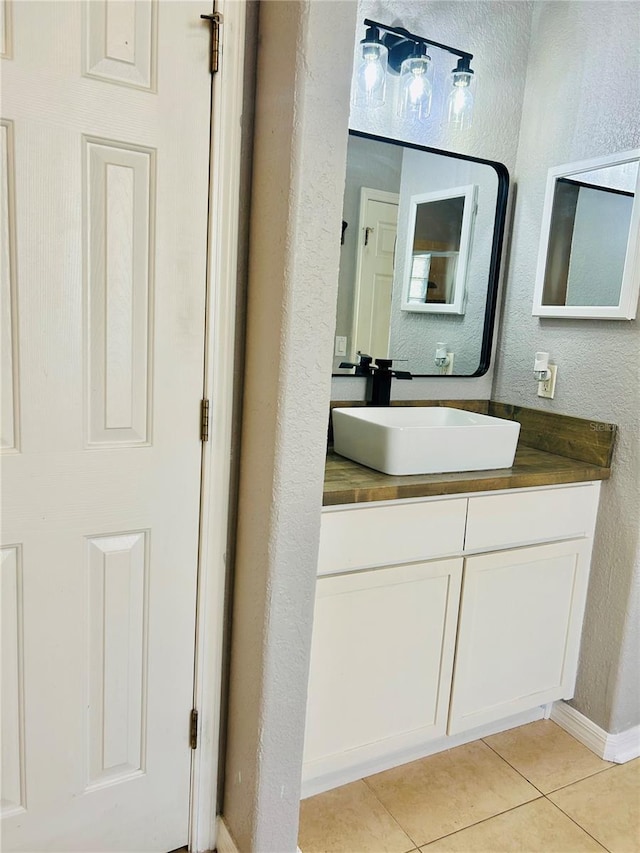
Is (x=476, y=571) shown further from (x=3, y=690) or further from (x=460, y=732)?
(x=3, y=690)

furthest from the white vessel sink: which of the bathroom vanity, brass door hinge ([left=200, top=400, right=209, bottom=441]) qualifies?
brass door hinge ([left=200, top=400, right=209, bottom=441])

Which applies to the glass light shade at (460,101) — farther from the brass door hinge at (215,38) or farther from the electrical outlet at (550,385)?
the brass door hinge at (215,38)

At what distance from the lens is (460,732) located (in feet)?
6.04

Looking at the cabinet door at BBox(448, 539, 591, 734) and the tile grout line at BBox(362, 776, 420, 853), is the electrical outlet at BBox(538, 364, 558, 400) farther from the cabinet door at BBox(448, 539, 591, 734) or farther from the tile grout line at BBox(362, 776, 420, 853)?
the tile grout line at BBox(362, 776, 420, 853)

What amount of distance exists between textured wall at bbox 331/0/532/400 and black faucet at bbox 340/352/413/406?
2.1 inches

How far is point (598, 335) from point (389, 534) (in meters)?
0.98

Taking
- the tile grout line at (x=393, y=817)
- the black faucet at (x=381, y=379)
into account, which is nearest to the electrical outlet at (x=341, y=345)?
the black faucet at (x=381, y=379)

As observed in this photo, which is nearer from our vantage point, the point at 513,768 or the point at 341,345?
the point at 513,768

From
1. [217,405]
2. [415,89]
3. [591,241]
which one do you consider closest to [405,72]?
[415,89]

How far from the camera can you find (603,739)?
6.43 feet

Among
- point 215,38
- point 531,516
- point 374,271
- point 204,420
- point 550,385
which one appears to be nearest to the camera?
point 215,38

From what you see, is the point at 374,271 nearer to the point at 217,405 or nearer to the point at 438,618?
the point at 217,405

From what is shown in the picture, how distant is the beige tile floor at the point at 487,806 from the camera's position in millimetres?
1604

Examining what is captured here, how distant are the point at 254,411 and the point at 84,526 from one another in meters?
0.40
